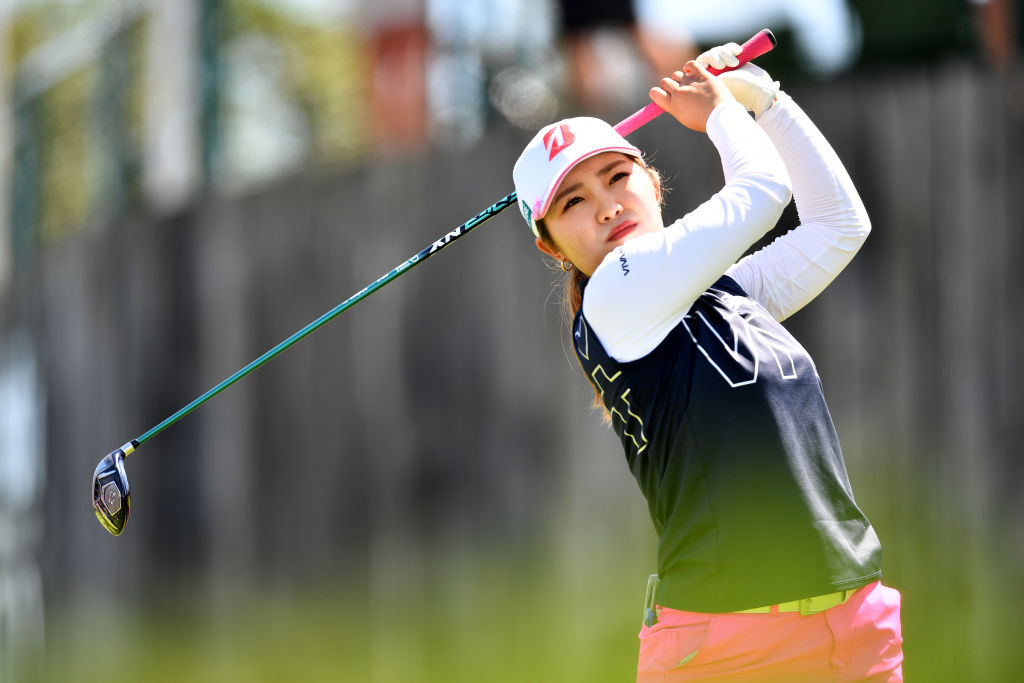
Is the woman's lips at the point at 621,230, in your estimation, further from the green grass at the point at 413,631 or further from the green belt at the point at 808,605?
the green grass at the point at 413,631

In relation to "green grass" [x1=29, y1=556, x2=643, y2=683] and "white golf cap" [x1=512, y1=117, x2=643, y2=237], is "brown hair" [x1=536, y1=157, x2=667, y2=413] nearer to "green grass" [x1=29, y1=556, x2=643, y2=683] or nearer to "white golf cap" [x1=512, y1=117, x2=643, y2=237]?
"white golf cap" [x1=512, y1=117, x2=643, y2=237]

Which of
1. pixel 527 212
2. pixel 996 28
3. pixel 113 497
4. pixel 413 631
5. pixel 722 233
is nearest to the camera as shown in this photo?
pixel 722 233

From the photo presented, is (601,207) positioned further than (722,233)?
Yes

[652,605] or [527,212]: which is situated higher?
[527,212]

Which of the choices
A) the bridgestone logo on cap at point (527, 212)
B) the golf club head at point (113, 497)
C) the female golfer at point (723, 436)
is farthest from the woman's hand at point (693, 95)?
the golf club head at point (113, 497)

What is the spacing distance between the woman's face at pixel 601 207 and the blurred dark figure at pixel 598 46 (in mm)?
2781

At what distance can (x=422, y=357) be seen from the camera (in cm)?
598

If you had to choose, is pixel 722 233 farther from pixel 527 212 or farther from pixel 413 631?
pixel 413 631

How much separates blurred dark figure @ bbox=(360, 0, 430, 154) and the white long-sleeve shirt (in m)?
3.77

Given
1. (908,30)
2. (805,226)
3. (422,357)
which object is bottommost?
(805,226)

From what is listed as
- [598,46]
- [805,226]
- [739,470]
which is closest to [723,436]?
[739,470]

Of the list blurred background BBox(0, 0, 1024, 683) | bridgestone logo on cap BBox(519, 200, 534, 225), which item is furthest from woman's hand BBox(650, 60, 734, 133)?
blurred background BBox(0, 0, 1024, 683)

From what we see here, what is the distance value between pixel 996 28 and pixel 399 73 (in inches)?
116

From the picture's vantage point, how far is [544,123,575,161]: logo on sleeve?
8.23 feet
